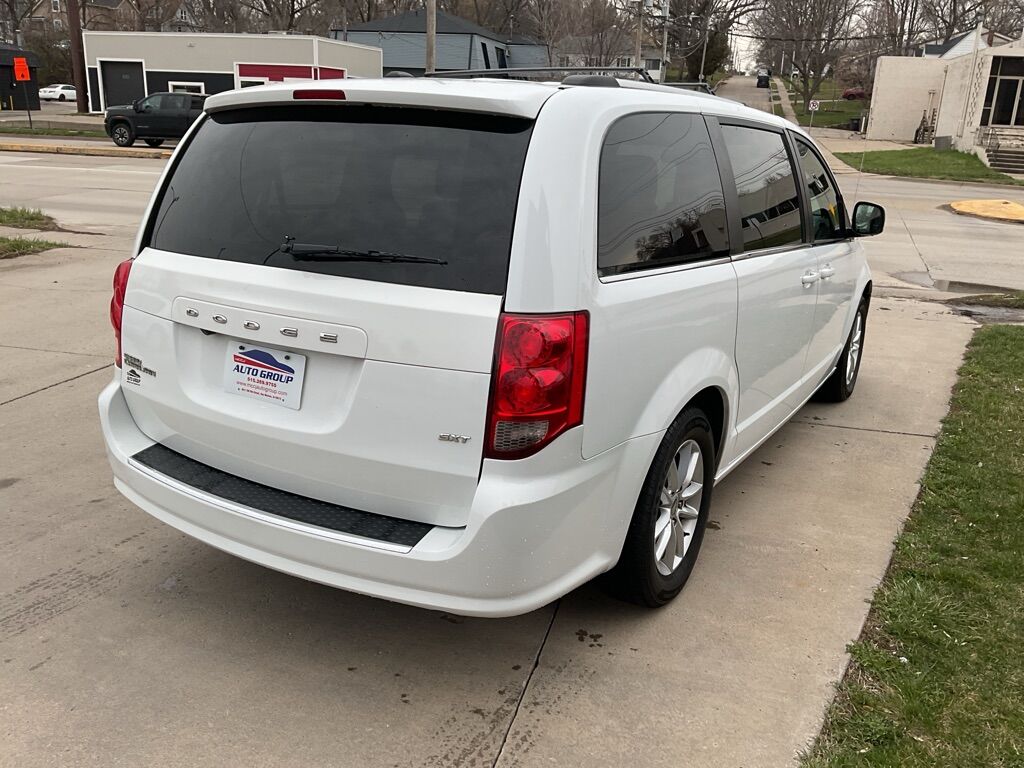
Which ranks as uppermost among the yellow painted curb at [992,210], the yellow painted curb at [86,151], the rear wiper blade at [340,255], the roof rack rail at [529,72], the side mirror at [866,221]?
the roof rack rail at [529,72]

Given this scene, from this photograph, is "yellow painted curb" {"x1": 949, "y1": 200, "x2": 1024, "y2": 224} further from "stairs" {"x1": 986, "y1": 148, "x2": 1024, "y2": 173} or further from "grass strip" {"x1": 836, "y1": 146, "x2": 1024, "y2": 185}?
"stairs" {"x1": 986, "y1": 148, "x2": 1024, "y2": 173}

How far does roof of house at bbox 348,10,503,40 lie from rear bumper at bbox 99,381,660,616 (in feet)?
175

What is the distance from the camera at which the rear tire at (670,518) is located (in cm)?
307

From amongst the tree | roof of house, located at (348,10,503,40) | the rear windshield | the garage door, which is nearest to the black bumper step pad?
the rear windshield

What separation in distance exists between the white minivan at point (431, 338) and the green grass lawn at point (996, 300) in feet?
24.8

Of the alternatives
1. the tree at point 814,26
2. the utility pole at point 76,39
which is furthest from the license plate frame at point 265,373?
the tree at point 814,26

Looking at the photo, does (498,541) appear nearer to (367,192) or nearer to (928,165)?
Result: (367,192)

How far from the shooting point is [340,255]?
2.72 metres

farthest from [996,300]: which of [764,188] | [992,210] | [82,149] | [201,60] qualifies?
[201,60]

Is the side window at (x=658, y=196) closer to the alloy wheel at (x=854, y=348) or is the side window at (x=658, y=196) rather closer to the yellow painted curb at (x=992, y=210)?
the alloy wheel at (x=854, y=348)

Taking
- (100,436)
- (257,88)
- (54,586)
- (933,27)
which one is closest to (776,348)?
(257,88)

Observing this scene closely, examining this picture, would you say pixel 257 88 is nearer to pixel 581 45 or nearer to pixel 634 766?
pixel 634 766

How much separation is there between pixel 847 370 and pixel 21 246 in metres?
9.14

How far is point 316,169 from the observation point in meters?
2.88
